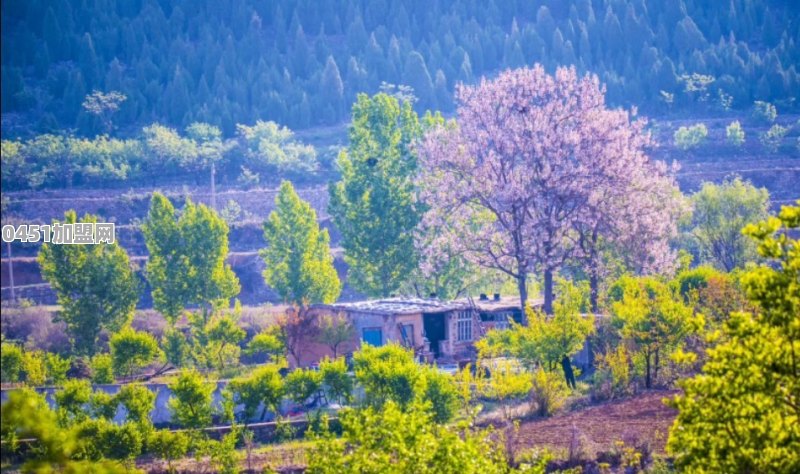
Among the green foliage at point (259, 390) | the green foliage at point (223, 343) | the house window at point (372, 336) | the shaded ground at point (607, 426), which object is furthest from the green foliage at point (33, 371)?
the shaded ground at point (607, 426)

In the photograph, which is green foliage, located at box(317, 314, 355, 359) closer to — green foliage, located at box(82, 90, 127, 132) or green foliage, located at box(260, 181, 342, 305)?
green foliage, located at box(260, 181, 342, 305)

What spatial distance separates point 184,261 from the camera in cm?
4897

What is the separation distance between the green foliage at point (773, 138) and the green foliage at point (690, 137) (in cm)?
405

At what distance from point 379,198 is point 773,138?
3829cm

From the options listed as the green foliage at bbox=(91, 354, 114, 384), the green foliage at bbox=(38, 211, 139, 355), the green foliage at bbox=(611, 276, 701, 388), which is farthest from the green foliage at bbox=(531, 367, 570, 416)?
the green foliage at bbox=(38, 211, 139, 355)

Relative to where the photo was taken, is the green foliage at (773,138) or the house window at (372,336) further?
the green foliage at (773,138)

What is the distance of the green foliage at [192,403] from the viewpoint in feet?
100

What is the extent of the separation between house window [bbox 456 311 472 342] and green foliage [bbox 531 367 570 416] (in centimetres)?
1071

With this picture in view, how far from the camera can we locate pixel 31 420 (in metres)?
9.27

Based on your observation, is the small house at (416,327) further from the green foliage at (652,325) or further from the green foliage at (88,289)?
the green foliage at (88,289)

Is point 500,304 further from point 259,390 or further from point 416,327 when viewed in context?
point 259,390

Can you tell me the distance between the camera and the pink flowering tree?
44.7m

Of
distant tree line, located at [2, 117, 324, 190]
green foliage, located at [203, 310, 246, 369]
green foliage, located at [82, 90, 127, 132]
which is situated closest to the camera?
green foliage, located at [203, 310, 246, 369]

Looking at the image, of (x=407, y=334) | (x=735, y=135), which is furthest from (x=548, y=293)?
(x=735, y=135)
